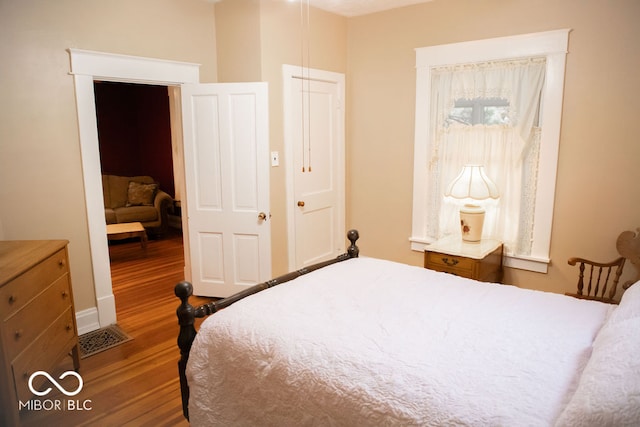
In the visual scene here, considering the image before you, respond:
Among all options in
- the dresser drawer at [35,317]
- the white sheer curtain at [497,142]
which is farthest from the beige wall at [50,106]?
the white sheer curtain at [497,142]

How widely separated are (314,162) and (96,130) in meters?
1.91

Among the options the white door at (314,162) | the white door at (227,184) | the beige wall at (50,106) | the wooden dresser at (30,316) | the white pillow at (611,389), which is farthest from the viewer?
the white door at (314,162)

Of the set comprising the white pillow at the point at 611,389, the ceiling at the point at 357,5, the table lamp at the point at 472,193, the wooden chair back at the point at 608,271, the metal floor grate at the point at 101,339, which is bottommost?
the metal floor grate at the point at 101,339

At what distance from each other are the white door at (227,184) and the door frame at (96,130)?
0.37m

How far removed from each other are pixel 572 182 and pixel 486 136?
0.74 metres

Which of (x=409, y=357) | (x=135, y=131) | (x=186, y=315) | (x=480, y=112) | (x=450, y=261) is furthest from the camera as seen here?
(x=135, y=131)

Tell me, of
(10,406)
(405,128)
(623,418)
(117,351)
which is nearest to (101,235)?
(117,351)

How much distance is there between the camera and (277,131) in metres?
3.77

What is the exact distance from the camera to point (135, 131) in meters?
7.32

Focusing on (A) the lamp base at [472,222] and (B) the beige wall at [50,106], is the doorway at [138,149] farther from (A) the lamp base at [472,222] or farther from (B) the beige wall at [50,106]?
(A) the lamp base at [472,222]

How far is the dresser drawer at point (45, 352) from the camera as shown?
2078 millimetres

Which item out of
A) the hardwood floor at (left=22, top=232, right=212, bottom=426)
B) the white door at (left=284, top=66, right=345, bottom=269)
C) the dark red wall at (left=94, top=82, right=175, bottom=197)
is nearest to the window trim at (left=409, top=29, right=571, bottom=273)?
the white door at (left=284, top=66, right=345, bottom=269)

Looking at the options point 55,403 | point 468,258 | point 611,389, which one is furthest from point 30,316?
point 468,258

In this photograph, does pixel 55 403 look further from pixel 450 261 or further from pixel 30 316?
pixel 450 261
